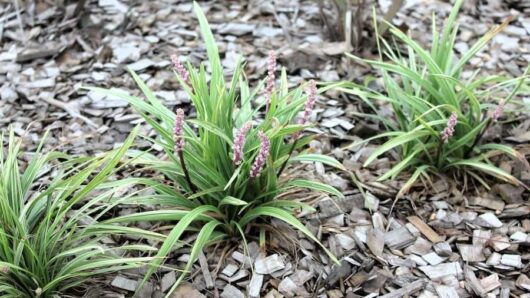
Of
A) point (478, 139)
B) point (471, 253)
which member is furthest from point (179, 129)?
point (478, 139)

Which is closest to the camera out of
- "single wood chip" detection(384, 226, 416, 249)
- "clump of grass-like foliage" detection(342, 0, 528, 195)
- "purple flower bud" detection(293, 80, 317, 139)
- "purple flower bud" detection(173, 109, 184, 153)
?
"purple flower bud" detection(173, 109, 184, 153)

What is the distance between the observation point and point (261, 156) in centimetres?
213

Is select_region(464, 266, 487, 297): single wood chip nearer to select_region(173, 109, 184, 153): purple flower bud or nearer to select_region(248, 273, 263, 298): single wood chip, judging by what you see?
select_region(248, 273, 263, 298): single wood chip

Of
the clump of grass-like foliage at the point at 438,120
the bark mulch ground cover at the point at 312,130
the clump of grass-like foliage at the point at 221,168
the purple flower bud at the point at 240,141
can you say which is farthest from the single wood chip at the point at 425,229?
the purple flower bud at the point at 240,141

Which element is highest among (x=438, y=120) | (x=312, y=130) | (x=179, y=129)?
(x=179, y=129)

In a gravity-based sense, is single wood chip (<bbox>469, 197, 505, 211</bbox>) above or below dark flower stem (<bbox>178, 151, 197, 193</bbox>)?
below

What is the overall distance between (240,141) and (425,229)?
100 centimetres

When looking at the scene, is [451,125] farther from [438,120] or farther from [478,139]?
[478,139]

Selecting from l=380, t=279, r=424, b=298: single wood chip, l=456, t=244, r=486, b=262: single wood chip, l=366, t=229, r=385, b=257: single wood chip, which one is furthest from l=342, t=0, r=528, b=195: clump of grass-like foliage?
l=380, t=279, r=424, b=298: single wood chip

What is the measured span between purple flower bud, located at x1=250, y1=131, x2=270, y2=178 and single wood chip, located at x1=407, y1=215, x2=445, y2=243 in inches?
32.1

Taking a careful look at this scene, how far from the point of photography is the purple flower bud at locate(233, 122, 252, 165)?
2.07 m

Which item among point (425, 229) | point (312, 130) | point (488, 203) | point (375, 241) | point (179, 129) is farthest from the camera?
point (312, 130)

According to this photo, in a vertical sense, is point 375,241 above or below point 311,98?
below

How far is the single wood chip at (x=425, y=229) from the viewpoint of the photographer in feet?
8.54
